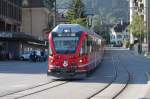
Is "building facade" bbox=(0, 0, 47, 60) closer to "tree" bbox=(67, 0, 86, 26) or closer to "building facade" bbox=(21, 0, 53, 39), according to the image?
"building facade" bbox=(21, 0, 53, 39)


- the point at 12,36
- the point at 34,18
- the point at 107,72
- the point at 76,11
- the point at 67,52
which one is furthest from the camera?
the point at 76,11

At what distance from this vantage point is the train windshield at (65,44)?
1271 inches

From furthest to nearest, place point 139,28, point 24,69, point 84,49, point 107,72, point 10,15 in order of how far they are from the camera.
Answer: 1. point 139,28
2. point 10,15
3. point 24,69
4. point 107,72
5. point 84,49

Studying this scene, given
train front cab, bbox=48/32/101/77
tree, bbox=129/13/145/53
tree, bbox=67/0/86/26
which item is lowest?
train front cab, bbox=48/32/101/77

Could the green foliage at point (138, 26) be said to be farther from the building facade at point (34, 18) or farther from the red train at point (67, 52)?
the red train at point (67, 52)

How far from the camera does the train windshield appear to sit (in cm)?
3228

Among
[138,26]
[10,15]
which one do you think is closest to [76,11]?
[138,26]

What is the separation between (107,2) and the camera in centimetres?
12100

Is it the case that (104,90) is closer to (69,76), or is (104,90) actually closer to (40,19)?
(69,76)

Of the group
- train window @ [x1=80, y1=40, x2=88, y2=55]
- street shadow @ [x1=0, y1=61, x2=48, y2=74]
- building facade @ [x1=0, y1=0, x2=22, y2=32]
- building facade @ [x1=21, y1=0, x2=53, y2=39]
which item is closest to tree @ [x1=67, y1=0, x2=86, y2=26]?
building facade @ [x1=21, y1=0, x2=53, y2=39]

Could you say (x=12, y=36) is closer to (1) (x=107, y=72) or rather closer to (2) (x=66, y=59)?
(1) (x=107, y=72)

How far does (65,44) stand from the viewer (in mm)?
32562

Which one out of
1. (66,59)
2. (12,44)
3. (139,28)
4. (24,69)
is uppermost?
(139,28)

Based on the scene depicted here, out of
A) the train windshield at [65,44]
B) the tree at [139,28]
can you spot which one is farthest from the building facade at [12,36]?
the train windshield at [65,44]
